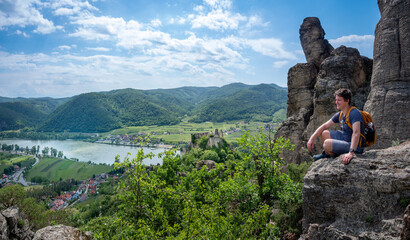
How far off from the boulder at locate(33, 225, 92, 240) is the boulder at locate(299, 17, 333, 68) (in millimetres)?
23840

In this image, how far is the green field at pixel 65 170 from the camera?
10594 cm

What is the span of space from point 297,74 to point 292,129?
226 inches

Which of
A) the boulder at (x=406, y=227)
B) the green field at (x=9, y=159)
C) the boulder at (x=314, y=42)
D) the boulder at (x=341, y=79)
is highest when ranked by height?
the boulder at (x=314, y=42)

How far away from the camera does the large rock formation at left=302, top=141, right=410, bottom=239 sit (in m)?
5.23

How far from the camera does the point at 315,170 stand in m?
6.36

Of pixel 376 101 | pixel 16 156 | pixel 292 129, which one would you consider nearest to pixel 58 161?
pixel 16 156

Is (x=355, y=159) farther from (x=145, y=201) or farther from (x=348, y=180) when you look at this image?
(x=145, y=201)

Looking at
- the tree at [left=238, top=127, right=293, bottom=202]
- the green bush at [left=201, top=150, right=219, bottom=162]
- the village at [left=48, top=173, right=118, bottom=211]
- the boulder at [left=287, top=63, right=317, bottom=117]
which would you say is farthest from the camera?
the village at [left=48, top=173, right=118, bottom=211]

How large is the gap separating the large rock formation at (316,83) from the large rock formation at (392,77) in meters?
4.00

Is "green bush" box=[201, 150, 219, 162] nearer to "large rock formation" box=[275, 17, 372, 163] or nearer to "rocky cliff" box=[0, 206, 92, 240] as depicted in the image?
"large rock formation" box=[275, 17, 372, 163]

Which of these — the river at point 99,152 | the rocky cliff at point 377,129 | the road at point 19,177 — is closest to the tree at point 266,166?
the rocky cliff at point 377,129

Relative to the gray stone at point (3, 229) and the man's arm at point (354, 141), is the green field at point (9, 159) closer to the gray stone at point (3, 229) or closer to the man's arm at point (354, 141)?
the gray stone at point (3, 229)

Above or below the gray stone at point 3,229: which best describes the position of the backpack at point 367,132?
above

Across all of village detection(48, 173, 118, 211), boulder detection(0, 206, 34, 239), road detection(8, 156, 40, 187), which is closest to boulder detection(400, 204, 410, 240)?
boulder detection(0, 206, 34, 239)
